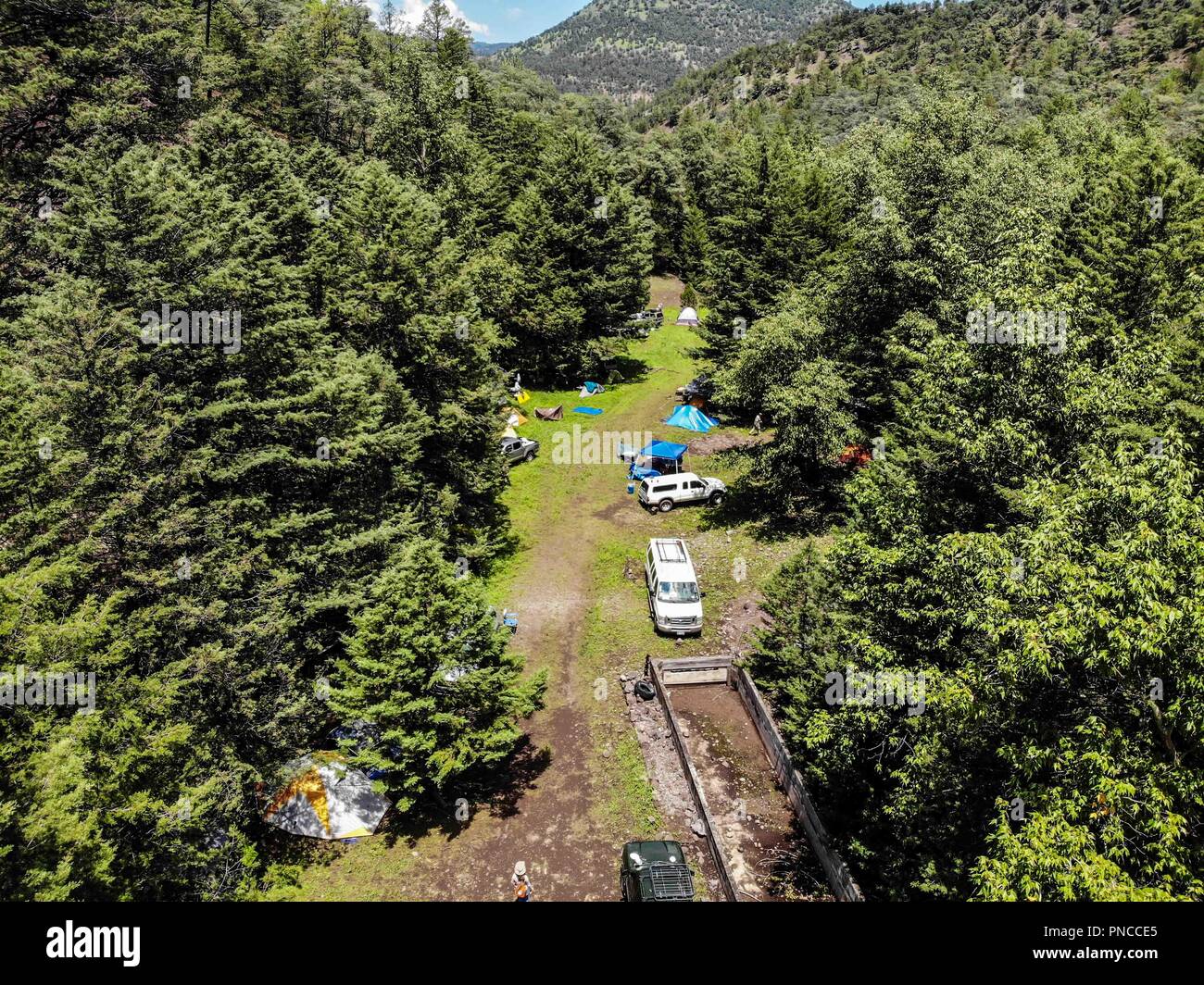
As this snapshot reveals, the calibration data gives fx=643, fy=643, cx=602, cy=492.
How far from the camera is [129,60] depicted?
31.7m

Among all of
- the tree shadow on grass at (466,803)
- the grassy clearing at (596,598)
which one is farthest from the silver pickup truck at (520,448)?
the tree shadow on grass at (466,803)

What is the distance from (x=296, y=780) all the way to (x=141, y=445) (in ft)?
33.7

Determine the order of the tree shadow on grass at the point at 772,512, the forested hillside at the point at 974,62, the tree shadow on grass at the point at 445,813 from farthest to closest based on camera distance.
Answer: the forested hillside at the point at 974,62 < the tree shadow on grass at the point at 772,512 < the tree shadow on grass at the point at 445,813

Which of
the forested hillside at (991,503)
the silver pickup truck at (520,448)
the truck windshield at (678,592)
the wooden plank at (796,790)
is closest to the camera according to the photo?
the forested hillside at (991,503)

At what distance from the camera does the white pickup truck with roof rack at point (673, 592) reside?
83.2 ft

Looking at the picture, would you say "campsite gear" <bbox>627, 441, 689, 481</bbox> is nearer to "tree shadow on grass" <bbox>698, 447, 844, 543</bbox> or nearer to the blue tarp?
the blue tarp

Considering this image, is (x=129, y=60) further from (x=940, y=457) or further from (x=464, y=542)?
(x=940, y=457)

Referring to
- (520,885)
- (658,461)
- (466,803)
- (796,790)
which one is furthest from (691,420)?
(520,885)

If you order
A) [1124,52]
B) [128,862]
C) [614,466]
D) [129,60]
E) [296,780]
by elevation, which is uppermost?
[1124,52]

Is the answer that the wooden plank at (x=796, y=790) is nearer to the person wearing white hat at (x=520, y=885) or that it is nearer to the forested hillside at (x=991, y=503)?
the forested hillside at (x=991, y=503)

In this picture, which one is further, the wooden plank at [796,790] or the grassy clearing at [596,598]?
the grassy clearing at [596,598]

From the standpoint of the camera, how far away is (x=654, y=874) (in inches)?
607

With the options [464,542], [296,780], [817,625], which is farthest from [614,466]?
[296,780]

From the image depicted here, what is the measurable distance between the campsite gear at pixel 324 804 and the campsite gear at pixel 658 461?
21760mm
